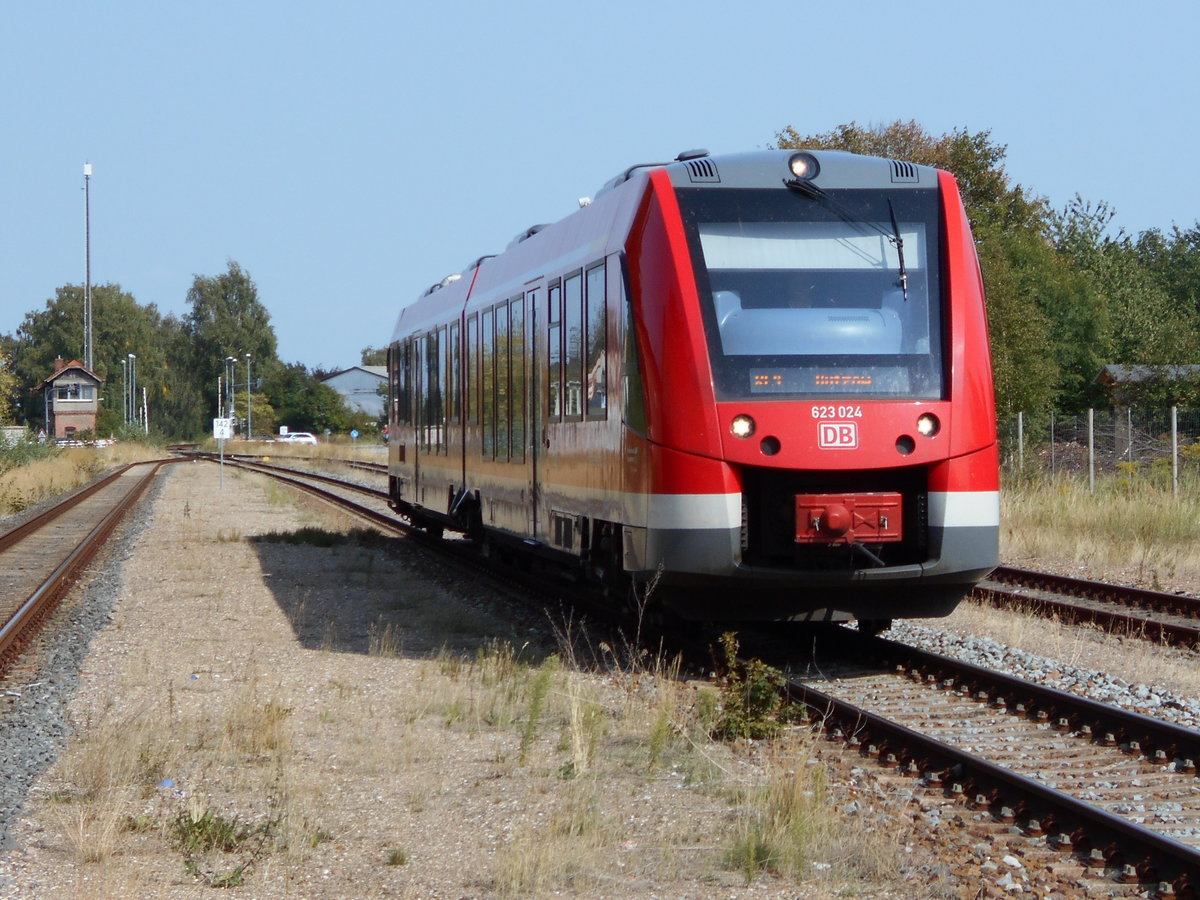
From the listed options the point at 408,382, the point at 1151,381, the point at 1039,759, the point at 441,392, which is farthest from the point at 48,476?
the point at 1039,759

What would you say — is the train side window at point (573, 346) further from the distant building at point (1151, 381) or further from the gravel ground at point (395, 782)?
the distant building at point (1151, 381)

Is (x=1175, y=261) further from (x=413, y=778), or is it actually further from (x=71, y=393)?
(x=413, y=778)

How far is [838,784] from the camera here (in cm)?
711

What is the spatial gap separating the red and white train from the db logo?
1 cm

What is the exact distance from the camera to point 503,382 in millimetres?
14258

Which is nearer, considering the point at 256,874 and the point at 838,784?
the point at 256,874

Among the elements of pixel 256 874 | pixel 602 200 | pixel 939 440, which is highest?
pixel 602 200

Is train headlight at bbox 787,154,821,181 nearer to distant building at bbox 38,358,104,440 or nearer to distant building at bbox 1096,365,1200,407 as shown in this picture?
distant building at bbox 1096,365,1200,407

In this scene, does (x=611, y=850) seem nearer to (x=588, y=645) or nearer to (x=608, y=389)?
(x=608, y=389)

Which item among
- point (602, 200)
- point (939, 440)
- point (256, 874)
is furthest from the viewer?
point (602, 200)

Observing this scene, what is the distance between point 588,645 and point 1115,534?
945 centimetres

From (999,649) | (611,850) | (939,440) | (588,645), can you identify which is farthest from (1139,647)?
(611,850)

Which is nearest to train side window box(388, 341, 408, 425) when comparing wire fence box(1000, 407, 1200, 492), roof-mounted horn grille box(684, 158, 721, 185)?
wire fence box(1000, 407, 1200, 492)

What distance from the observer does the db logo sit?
932cm
